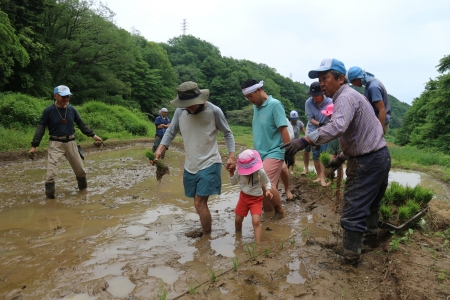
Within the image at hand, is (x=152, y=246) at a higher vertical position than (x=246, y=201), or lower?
lower

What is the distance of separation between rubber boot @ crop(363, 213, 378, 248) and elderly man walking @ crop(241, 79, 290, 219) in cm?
128

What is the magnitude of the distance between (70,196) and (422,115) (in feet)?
147

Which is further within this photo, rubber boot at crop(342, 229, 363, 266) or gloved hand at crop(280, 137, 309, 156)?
rubber boot at crop(342, 229, 363, 266)

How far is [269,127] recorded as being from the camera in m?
4.51

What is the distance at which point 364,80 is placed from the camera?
4.66 m

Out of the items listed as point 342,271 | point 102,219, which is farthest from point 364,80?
point 102,219

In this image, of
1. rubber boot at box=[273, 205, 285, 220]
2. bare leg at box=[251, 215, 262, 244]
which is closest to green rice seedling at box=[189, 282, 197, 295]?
bare leg at box=[251, 215, 262, 244]

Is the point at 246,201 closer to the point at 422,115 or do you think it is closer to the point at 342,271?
the point at 342,271

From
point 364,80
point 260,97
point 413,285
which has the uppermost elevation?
point 364,80

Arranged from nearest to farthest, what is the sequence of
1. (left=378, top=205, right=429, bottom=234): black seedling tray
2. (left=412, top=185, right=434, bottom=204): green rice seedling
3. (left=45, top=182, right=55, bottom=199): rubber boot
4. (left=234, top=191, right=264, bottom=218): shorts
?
(left=378, top=205, right=429, bottom=234): black seedling tray → (left=234, top=191, right=264, bottom=218): shorts → (left=412, top=185, right=434, bottom=204): green rice seedling → (left=45, top=182, right=55, bottom=199): rubber boot

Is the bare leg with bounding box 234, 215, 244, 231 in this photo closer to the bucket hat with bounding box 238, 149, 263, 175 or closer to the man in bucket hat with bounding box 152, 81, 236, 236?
the man in bucket hat with bounding box 152, 81, 236, 236

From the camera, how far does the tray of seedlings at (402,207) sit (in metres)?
3.81

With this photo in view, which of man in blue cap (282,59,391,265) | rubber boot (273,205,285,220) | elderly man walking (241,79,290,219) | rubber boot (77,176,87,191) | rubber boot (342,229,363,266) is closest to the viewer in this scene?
man in blue cap (282,59,391,265)

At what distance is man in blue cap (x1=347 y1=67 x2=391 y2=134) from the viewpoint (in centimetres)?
451
